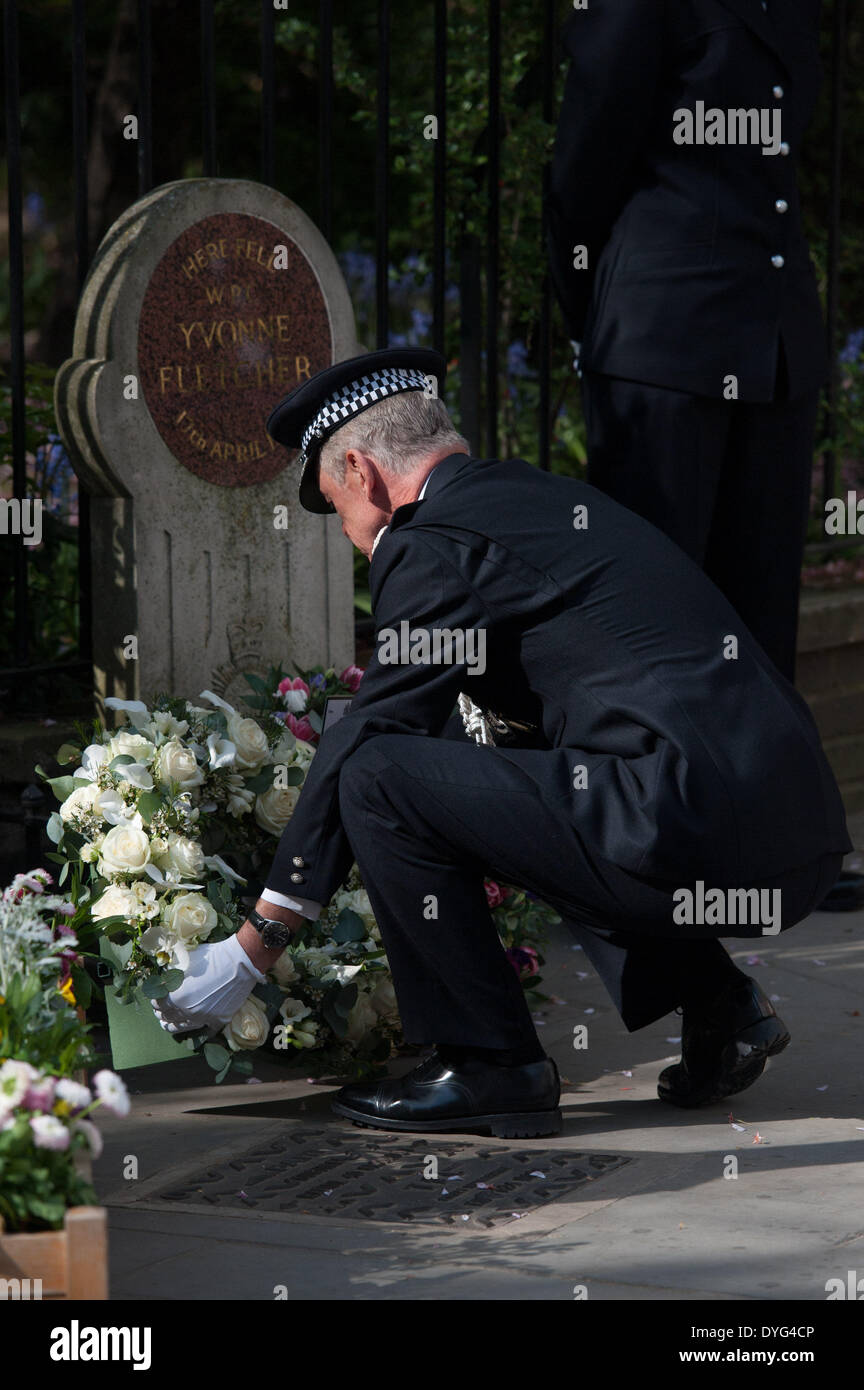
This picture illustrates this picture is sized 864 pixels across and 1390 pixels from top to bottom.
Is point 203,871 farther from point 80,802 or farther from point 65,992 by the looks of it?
point 65,992

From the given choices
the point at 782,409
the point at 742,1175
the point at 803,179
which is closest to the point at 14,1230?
the point at 742,1175

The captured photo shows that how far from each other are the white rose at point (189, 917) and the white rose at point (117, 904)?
0.05 m

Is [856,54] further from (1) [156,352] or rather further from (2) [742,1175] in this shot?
(2) [742,1175]

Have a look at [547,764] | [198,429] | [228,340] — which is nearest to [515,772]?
[547,764]

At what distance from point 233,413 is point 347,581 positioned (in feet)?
1.60

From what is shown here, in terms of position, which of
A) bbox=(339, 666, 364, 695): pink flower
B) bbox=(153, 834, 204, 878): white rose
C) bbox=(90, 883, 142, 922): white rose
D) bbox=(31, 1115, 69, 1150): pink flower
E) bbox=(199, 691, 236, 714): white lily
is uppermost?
bbox=(339, 666, 364, 695): pink flower

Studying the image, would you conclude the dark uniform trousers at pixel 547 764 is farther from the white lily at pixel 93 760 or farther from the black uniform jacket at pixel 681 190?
the black uniform jacket at pixel 681 190

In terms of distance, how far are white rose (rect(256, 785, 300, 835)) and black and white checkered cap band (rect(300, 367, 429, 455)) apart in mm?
644

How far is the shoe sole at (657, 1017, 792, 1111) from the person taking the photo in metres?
3.18

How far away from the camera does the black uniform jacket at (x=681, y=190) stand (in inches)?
151

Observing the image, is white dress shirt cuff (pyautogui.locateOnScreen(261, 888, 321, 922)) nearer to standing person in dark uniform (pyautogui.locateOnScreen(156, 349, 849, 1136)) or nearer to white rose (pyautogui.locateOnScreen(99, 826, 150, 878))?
standing person in dark uniform (pyautogui.locateOnScreen(156, 349, 849, 1136))

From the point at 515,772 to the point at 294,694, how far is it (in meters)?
0.84

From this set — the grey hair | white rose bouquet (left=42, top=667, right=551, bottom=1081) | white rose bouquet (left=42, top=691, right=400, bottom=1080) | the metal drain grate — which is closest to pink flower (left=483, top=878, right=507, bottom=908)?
white rose bouquet (left=42, top=667, right=551, bottom=1081)

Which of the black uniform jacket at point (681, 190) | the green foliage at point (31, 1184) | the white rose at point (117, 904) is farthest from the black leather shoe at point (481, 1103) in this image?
the black uniform jacket at point (681, 190)
